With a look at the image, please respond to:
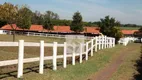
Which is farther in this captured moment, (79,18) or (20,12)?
(79,18)

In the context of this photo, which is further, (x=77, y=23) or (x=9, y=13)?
(x=77, y=23)

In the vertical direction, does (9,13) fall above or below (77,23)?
above

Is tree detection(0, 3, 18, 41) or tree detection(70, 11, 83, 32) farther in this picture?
tree detection(70, 11, 83, 32)

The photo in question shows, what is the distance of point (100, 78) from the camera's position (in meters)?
12.7

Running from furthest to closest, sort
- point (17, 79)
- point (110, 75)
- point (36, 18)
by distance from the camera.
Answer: point (36, 18)
point (110, 75)
point (17, 79)

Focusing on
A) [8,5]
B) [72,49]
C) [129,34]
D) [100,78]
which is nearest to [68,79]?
[100,78]

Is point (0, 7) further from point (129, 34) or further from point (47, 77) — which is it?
point (129, 34)

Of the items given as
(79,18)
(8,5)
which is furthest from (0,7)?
(79,18)

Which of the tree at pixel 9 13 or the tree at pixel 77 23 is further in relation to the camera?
the tree at pixel 77 23

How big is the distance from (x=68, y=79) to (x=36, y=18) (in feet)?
464

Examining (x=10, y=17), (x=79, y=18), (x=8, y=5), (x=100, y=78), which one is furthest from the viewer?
(x=79, y=18)

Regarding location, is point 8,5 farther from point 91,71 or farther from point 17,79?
point 17,79

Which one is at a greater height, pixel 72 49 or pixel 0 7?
pixel 0 7

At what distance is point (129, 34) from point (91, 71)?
115m
